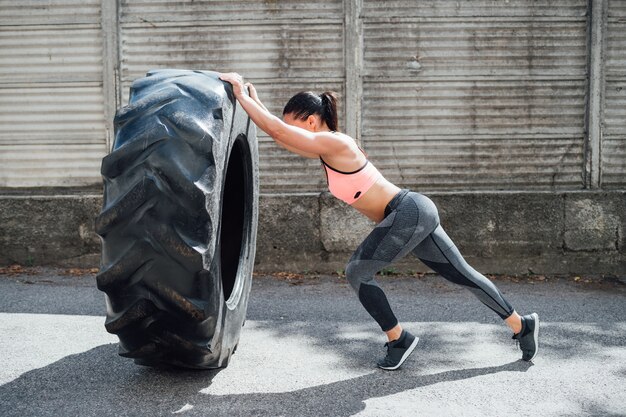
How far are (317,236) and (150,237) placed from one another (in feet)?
13.6

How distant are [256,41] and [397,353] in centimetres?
426

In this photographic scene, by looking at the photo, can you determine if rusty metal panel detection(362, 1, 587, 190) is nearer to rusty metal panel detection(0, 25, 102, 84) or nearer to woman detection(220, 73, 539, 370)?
rusty metal panel detection(0, 25, 102, 84)

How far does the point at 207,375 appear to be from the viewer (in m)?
3.39

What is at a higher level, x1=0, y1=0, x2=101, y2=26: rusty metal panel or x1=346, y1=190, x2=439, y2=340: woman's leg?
x1=0, y1=0, x2=101, y2=26: rusty metal panel

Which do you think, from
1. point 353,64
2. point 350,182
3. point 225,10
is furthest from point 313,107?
point 225,10

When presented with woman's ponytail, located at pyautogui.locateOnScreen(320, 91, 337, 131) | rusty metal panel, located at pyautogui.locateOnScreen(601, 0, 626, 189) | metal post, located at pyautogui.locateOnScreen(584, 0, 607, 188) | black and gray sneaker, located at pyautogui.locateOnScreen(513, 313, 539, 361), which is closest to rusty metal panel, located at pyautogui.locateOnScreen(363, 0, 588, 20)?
metal post, located at pyautogui.locateOnScreen(584, 0, 607, 188)

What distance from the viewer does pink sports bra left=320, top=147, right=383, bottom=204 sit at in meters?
3.57

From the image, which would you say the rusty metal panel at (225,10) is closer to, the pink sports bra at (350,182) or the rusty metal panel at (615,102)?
the rusty metal panel at (615,102)

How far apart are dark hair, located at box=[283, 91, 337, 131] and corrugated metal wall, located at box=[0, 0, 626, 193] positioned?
320 cm

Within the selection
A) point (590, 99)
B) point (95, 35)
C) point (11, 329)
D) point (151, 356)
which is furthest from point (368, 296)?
point (95, 35)

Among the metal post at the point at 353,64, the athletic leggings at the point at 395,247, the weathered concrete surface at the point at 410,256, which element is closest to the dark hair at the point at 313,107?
the athletic leggings at the point at 395,247

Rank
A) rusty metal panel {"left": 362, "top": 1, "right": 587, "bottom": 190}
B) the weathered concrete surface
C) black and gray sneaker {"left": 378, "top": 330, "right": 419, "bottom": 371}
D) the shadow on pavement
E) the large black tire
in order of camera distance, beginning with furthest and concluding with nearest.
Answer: rusty metal panel {"left": 362, "top": 1, "right": 587, "bottom": 190}, the weathered concrete surface, black and gray sneaker {"left": 378, "top": 330, "right": 419, "bottom": 371}, the shadow on pavement, the large black tire

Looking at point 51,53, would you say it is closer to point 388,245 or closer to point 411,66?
point 411,66

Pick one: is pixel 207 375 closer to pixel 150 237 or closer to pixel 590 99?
pixel 150 237
